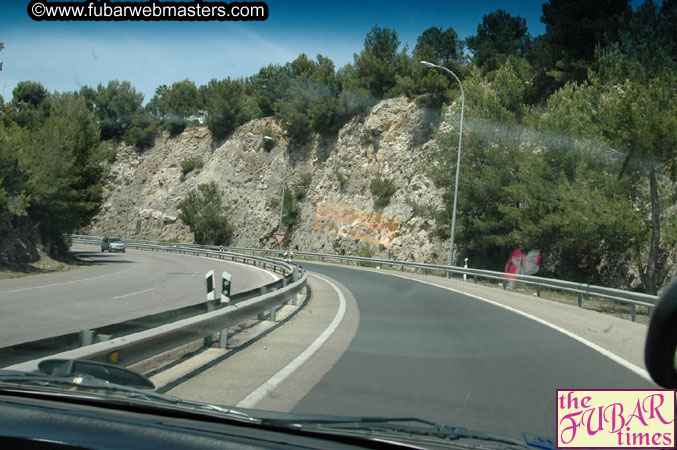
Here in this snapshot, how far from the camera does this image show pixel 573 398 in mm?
3393

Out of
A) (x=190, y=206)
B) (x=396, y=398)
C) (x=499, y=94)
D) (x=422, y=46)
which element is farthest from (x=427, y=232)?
(x=396, y=398)

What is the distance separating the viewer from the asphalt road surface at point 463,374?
5176 mm

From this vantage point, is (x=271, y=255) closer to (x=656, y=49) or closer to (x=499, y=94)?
(x=499, y=94)

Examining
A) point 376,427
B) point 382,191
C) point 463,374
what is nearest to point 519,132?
point 382,191

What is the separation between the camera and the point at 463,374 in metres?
6.81

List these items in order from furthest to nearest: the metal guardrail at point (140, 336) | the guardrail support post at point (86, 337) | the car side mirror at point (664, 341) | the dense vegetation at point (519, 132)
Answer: the dense vegetation at point (519, 132) < the guardrail support post at point (86, 337) < the metal guardrail at point (140, 336) < the car side mirror at point (664, 341)

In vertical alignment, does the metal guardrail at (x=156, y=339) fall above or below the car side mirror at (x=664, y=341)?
below

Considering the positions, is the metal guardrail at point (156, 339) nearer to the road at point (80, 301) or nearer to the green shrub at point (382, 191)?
the road at point (80, 301)

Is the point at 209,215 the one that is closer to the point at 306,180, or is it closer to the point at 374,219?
the point at 306,180

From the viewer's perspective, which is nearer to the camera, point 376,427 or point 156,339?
point 376,427

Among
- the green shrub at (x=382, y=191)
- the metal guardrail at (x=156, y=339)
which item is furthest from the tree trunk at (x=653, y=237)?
the green shrub at (x=382, y=191)

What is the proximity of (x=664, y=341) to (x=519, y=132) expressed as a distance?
35.8 meters

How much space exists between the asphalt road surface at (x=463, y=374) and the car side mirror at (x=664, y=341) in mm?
2721

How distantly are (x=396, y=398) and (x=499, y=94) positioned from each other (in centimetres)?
3632
